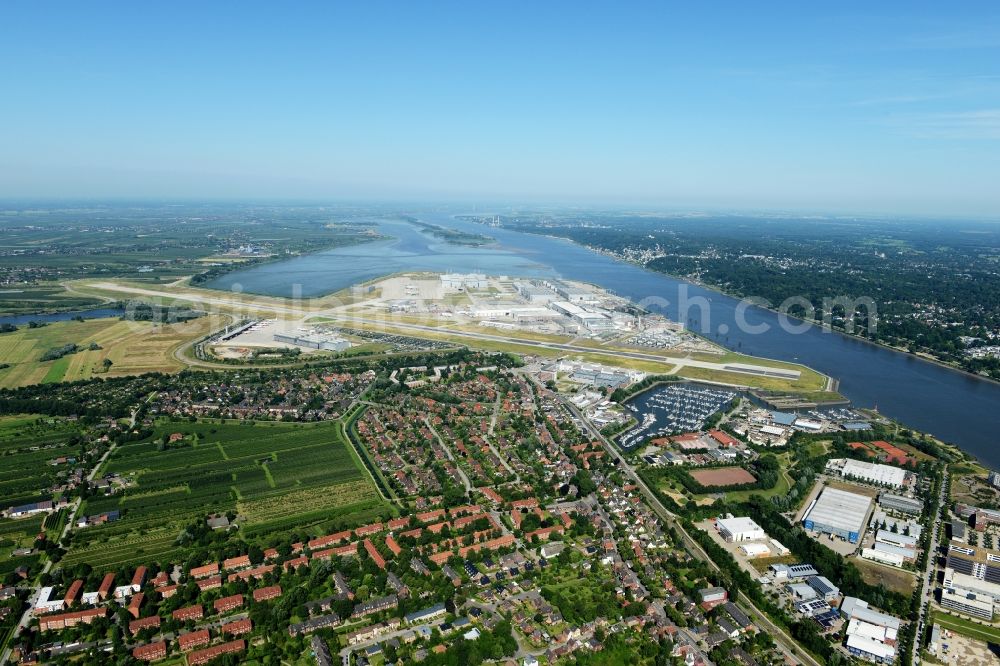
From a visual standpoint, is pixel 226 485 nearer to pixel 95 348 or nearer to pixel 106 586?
pixel 106 586

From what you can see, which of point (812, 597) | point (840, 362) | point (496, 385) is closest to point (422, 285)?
point (496, 385)

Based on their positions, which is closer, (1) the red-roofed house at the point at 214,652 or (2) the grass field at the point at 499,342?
(1) the red-roofed house at the point at 214,652

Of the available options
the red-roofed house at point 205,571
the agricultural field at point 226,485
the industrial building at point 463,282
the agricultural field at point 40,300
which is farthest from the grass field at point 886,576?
the agricultural field at point 40,300

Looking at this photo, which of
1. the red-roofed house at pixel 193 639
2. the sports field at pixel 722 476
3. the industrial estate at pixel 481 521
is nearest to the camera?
the red-roofed house at pixel 193 639

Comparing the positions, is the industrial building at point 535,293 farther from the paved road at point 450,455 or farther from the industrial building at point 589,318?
the paved road at point 450,455

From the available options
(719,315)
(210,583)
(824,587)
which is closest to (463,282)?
(719,315)

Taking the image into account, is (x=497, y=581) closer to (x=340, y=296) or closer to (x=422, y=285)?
(x=340, y=296)
